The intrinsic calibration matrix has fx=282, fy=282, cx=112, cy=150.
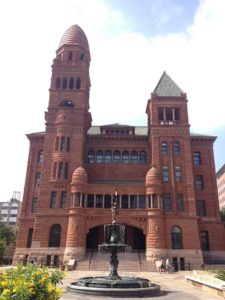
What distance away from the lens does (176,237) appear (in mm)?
39062

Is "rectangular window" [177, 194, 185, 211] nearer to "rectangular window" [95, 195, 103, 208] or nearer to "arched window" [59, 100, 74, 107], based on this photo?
"rectangular window" [95, 195, 103, 208]

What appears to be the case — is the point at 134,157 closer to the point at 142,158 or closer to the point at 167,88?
the point at 142,158

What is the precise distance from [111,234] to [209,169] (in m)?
31.2

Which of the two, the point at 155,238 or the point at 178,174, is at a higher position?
the point at 178,174

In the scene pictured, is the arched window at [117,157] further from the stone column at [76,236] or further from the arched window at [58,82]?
the arched window at [58,82]

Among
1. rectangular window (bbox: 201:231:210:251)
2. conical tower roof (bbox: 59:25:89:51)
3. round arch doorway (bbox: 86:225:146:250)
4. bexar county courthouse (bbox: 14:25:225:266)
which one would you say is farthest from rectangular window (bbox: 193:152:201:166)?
conical tower roof (bbox: 59:25:89:51)

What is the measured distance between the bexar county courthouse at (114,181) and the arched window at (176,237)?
132 millimetres

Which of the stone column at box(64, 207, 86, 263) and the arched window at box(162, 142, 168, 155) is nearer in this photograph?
the stone column at box(64, 207, 86, 263)

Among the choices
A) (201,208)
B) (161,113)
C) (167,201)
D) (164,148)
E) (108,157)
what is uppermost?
(161,113)

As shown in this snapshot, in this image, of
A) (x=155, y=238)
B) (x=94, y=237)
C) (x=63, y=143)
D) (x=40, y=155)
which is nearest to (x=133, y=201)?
(x=155, y=238)

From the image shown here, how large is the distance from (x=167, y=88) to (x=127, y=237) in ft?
85.5

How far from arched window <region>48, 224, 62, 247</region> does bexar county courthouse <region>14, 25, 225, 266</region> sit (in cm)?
Result: 13

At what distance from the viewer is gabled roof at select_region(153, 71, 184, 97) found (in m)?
48.3

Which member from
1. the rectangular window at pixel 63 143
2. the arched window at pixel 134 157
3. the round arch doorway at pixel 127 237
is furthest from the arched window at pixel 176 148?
the rectangular window at pixel 63 143
